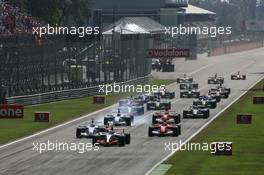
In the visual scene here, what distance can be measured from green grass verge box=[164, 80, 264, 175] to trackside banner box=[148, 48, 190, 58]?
140 ft

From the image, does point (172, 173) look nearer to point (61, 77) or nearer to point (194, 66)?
point (61, 77)

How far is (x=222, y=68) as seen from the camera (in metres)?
151

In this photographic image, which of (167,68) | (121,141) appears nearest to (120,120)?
(121,141)

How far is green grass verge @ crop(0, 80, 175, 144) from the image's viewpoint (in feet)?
178

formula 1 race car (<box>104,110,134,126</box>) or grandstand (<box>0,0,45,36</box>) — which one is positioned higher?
grandstand (<box>0,0,45,36</box>)

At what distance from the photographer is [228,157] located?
42.0 metres

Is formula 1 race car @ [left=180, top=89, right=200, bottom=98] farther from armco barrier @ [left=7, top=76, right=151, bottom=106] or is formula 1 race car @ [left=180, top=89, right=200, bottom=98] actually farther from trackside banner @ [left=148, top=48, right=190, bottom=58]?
trackside banner @ [left=148, top=48, right=190, bottom=58]

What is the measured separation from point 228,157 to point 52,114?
2751 cm

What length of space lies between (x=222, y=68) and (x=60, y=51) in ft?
234

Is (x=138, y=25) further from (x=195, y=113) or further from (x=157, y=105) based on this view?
(x=195, y=113)

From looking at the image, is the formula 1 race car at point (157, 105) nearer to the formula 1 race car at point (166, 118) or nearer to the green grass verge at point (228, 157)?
the green grass verge at point (228, 157)

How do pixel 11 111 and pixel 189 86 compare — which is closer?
pixel 11 111

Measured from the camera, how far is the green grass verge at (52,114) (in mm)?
54406

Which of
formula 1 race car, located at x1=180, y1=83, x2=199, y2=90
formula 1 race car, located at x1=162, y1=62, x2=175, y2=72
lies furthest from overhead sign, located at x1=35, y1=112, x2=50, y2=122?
formula 1 race car, located at x1=162, y1=62, x2=175, y2=72
